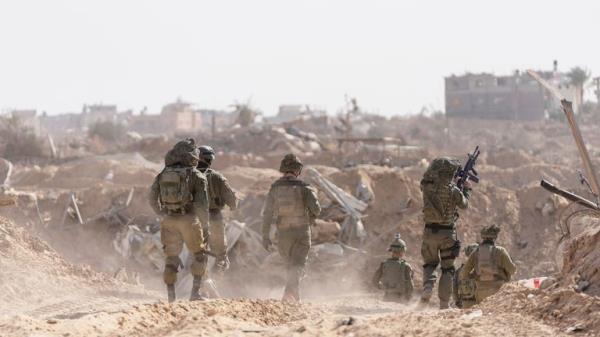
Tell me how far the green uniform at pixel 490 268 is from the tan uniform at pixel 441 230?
0.82 feet

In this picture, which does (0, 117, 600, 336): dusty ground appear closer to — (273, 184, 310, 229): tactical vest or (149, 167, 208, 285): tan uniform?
(149, 167, 208, 285): tan uniform

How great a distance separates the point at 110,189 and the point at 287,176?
442 inches

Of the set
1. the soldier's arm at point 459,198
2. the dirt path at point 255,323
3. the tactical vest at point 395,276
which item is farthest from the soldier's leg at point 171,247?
the tactical vest at point 395,276

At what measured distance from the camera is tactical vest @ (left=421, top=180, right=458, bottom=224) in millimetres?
8953

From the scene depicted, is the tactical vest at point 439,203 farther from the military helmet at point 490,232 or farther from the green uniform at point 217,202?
the green uniform at point 217,202

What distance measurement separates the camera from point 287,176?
9477 millimetres

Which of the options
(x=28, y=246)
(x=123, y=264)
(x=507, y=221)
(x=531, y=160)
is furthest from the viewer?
(x=531, y=160)

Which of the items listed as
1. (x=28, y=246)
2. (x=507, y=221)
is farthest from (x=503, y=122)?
(x=28, y=246)

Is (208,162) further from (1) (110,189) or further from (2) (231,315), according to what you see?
(1) (110,189)

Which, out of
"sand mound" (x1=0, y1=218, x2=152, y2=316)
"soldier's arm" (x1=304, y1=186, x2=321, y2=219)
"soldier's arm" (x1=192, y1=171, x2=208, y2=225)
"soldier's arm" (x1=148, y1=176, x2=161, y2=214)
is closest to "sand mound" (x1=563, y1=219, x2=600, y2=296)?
"soldier's arm" (x1=304, y1=186, x2=321, y2=219)

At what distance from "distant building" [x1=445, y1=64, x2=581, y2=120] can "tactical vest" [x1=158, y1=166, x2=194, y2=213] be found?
55639mm

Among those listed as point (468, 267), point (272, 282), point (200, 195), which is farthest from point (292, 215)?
point (272, 282)

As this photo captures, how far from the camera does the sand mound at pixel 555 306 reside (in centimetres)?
536

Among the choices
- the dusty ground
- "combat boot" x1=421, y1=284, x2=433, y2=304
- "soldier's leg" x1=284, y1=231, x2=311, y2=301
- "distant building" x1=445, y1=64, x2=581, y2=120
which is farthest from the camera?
"distant building" x1=445, y1=64, x2=581, y2=120
